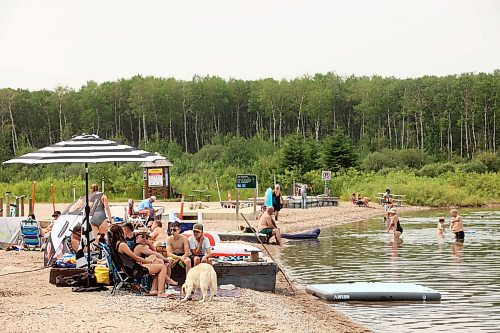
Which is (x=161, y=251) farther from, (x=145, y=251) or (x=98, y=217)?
(x=98, y=217)

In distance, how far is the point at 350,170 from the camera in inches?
2076

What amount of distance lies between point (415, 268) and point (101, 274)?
829cm

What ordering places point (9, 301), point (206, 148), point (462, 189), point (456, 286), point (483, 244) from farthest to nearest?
point (206, 148)
point (462, 189)
point (483, 244)
point (456, 286)
point (9, 301)

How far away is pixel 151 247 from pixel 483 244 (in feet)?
46.6

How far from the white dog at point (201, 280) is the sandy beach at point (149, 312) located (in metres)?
0.21

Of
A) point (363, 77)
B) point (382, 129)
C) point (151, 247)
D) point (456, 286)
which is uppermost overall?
point (363, 77)

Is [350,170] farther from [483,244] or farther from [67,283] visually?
[67,283]

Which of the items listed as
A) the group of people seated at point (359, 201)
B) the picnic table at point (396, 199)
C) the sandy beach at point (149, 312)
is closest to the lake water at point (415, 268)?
the sandy beach at point (149, 312)

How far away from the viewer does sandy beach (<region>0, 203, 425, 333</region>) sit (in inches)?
407

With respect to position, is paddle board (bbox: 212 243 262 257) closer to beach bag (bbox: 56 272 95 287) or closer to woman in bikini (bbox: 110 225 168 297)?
woman in bikini (bbox: 110 225 168 297)

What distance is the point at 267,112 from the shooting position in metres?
82.5

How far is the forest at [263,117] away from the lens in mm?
69500

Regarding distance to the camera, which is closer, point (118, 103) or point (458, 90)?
point (458, 90)

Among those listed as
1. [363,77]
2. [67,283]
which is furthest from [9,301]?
[363,77]
